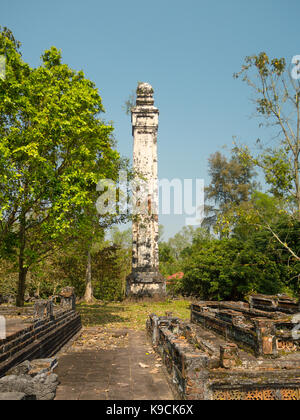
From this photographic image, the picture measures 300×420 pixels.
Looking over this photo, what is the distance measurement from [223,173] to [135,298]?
62.2ft

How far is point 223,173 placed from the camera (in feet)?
112

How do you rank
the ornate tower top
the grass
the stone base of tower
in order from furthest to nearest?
the ornate tower top, the stone base of tower, the grass

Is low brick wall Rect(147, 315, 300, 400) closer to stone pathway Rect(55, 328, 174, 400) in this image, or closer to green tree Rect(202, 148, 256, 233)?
stone pathway Rect(55, 328, 174, 400)

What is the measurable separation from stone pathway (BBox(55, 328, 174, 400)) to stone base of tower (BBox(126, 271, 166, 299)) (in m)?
9.64

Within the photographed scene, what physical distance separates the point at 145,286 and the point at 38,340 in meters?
13.2

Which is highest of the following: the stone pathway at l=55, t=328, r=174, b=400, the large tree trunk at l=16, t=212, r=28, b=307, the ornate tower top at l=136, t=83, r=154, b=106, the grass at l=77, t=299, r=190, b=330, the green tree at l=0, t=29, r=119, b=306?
the ornate tower top at l=136, t=83, r=154, b=106

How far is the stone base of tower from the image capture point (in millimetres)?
20266

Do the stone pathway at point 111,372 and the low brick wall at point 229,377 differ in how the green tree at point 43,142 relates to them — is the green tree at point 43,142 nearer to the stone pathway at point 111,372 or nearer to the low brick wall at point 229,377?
the stone pathway at point 111,372

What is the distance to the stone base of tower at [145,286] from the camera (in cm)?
2027

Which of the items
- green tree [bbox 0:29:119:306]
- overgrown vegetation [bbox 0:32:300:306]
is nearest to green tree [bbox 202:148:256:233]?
overgrown vegetation [bbox 0:32:300:306]

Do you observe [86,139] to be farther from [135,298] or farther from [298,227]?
[298,227]

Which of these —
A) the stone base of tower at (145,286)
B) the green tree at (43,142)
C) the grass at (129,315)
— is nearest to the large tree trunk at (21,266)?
the green tree at (43,142)

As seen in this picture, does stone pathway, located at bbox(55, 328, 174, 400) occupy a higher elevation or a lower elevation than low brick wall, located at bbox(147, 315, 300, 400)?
lower

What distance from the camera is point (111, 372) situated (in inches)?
272
